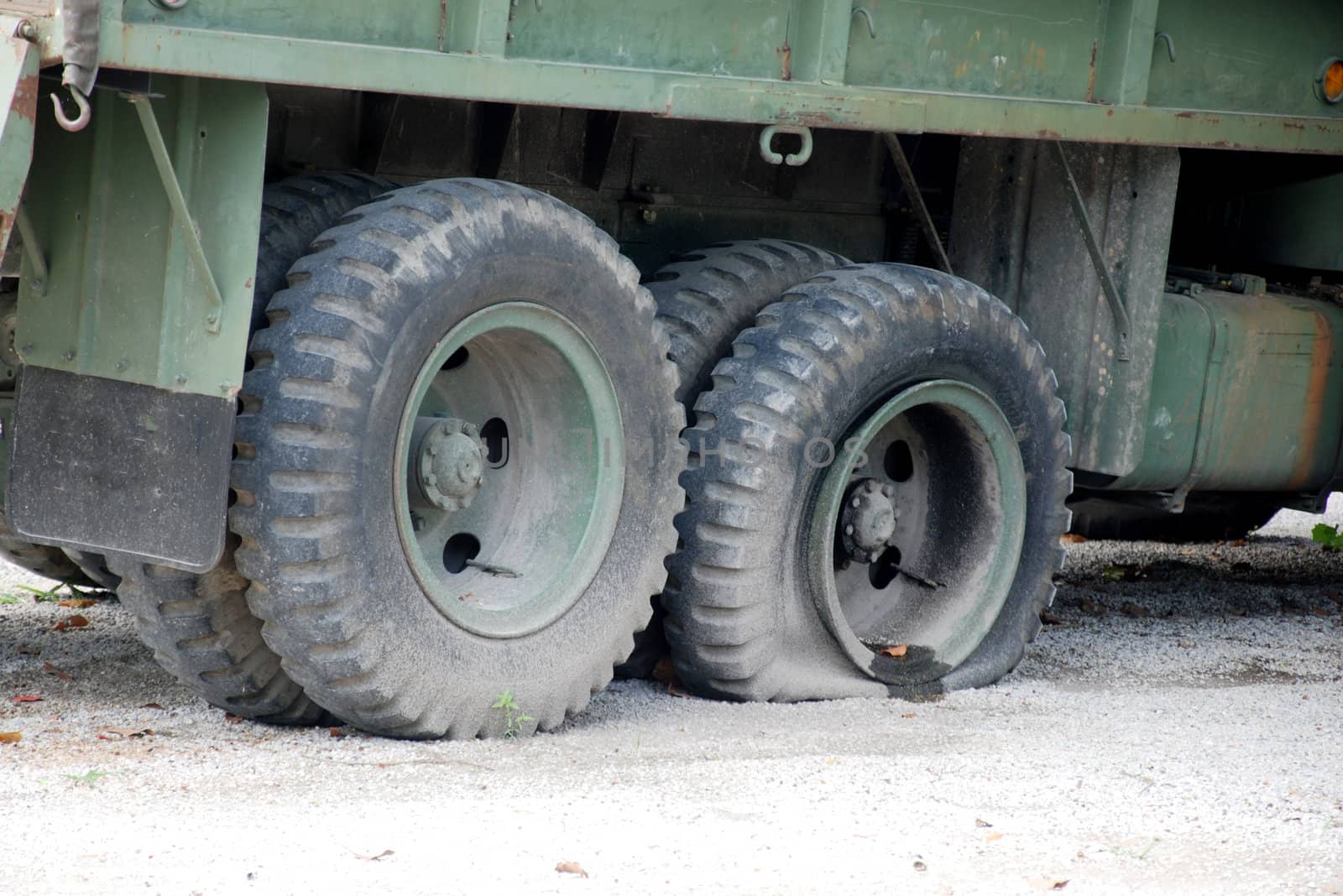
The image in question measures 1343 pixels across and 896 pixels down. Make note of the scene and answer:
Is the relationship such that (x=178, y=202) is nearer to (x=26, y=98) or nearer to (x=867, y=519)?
(x=26, y=98)

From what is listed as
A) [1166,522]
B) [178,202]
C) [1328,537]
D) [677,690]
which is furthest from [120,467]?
[1328,537]

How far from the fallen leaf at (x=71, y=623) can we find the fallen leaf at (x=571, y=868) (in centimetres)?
302

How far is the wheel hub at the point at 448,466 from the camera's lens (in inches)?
194

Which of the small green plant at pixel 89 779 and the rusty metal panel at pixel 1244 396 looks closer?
the small green plant at pixel 89 779

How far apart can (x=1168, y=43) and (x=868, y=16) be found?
1.29 meters

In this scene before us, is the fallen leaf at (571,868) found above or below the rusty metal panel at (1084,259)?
below

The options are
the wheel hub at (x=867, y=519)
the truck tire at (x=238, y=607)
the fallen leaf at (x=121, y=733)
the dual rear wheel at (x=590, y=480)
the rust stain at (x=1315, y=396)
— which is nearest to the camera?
the dual rear wheel at (x=590, y=480)

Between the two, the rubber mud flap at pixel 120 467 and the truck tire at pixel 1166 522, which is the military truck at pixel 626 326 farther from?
the truck tire at pixel 1166 522

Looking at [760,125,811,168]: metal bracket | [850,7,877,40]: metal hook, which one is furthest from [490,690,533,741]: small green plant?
[850,7,877,40]: metal hook

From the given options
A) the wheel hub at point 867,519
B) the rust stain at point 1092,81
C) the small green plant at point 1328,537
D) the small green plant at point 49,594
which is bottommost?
the small green plant at point 49,594

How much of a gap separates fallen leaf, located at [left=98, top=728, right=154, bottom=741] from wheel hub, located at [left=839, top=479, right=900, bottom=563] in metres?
2.25

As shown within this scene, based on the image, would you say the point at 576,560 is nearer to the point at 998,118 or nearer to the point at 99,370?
the point at 99,370

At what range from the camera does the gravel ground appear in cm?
376

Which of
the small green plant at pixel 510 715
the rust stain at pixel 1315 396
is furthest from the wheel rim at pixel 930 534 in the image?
the rust stain at pixel 1315 396
